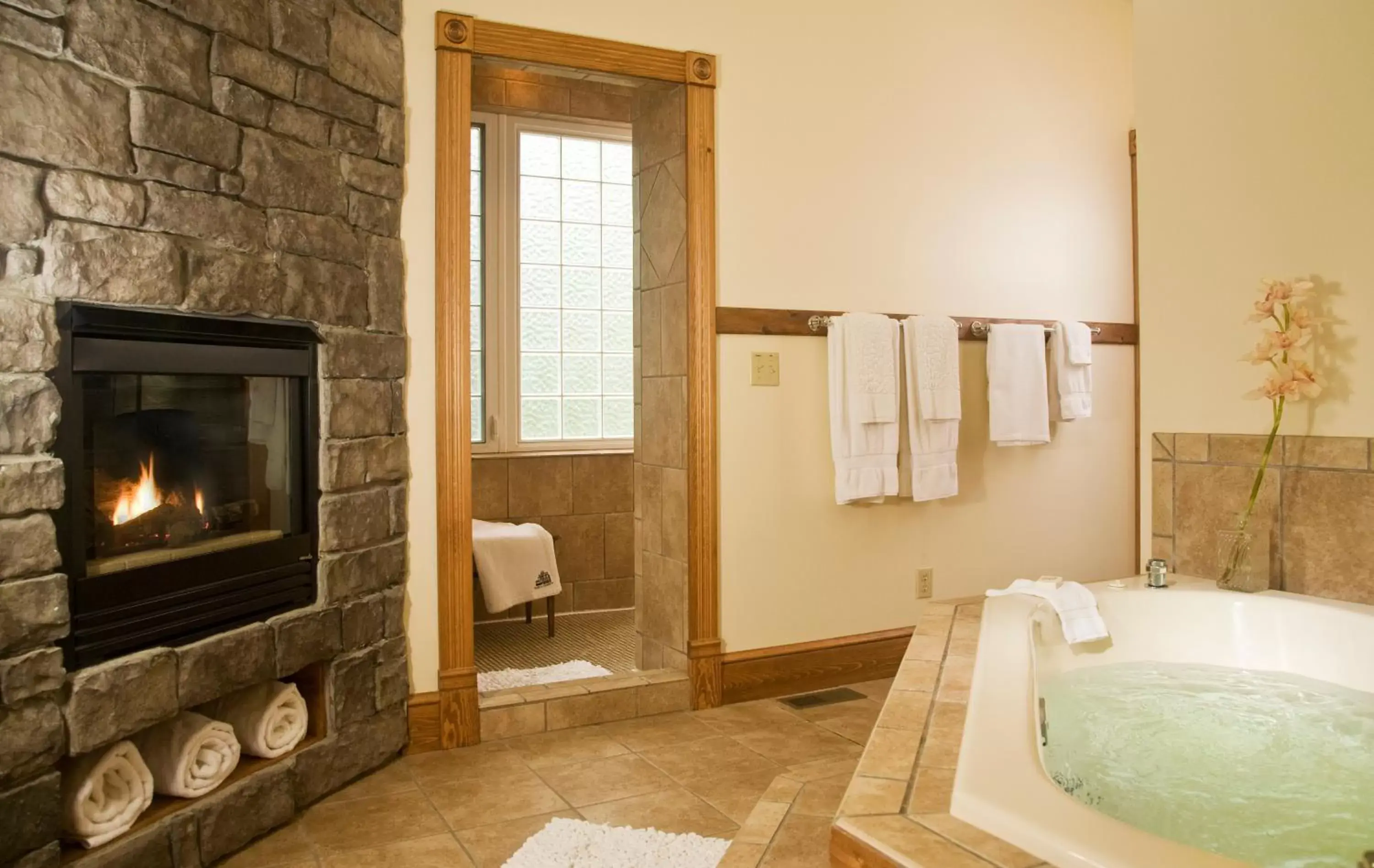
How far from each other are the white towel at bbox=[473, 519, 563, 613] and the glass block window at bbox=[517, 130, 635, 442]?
0.65 meters

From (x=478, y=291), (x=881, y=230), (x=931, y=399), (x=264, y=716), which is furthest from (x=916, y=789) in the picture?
(x=478, y=291)

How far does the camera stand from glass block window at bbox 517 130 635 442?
4539 mm

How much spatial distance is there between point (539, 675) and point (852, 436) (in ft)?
4.63

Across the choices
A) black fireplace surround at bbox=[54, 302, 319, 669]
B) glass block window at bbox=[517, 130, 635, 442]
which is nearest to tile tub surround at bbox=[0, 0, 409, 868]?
black fireplace surround at bbox=[54, 302, 319, 669]

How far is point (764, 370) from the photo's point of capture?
10.8 feet

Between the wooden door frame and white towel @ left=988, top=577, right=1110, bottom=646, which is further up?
the wooden door frame

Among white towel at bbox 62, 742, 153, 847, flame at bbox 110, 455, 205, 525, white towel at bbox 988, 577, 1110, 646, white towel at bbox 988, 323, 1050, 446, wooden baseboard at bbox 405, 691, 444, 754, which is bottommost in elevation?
wooden baseboard at bbox 405, 691, 444, 754

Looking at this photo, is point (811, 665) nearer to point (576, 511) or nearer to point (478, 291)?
point (576, 511)

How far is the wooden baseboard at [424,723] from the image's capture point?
110 inches

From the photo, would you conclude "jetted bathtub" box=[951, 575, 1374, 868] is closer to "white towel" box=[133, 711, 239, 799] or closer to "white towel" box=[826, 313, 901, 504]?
"white towel" box=[826, 313, 901, 504]

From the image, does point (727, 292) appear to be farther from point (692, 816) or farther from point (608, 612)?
point (608, 612)

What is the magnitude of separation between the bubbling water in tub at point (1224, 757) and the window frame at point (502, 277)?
270 cm

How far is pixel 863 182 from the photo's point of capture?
347cm

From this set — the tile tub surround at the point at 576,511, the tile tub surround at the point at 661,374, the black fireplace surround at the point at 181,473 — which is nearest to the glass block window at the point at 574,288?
the tile tub surround at the point at 576,511
